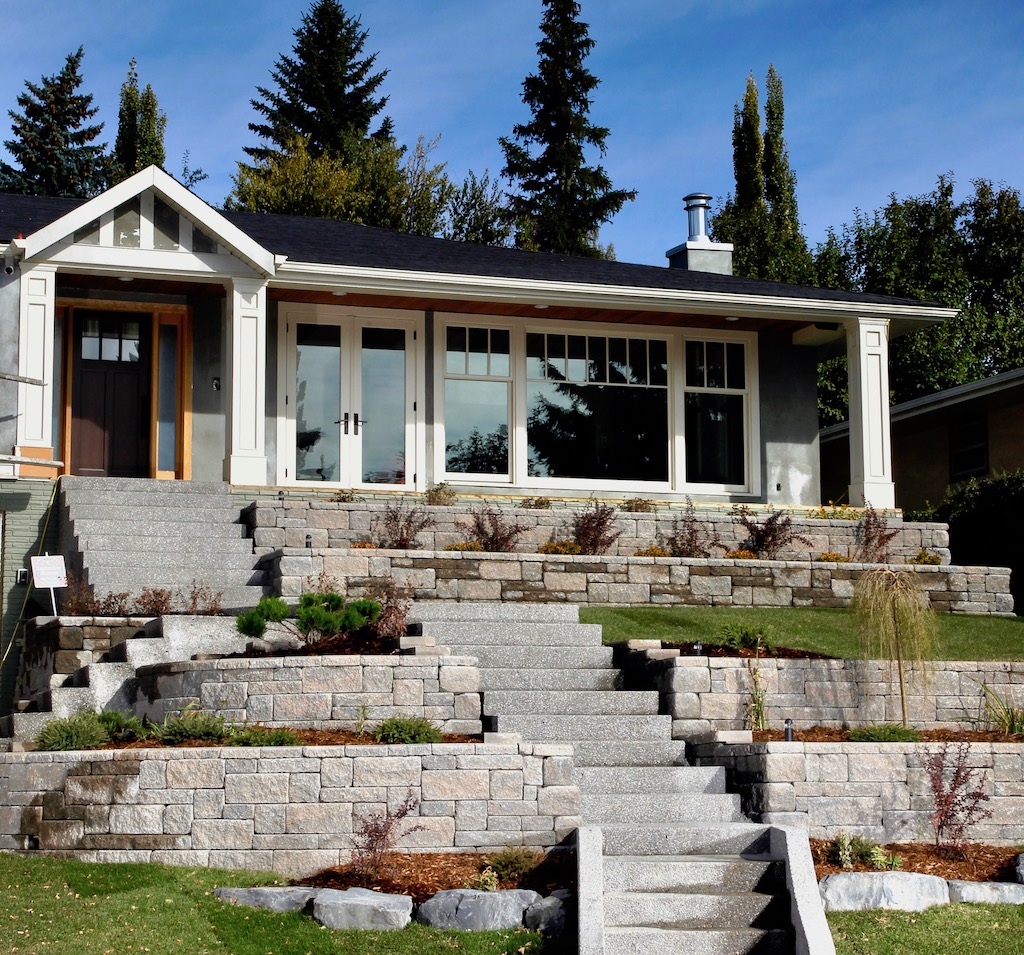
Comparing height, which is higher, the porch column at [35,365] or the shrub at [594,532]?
the porch column at [35,365]

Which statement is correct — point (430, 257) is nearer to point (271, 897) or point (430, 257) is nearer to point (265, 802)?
point (265, 802)

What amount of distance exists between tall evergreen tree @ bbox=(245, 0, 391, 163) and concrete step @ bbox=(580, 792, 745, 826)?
2484cm

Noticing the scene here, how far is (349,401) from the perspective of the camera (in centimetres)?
1516

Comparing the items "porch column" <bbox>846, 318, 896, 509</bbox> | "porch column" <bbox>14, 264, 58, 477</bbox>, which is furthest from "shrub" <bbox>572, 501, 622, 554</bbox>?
"porch column" <bbox>14, 264, 58, 477</bbox>

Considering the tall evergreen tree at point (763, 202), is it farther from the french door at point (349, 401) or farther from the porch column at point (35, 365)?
the porch column at point (35, 365)

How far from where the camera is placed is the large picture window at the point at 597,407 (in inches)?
621

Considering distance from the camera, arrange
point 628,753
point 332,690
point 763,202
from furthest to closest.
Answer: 1. point 763,202
2. point 628,753
3. point 332,690

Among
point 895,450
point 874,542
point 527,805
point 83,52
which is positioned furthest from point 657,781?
point 83,52

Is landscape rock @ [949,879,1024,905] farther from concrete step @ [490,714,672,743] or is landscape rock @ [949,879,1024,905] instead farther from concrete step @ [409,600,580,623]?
concrete step @ [409,600,580,623]

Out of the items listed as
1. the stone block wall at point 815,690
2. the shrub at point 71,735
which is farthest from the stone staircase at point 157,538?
the stone block wall at point 815,690

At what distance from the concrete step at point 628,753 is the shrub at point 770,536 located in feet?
17.0

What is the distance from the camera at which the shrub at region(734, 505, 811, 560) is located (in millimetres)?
13852

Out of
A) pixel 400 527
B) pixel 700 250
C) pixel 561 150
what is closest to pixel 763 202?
pixel 561 150

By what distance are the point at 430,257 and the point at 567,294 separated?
5.71 ft
